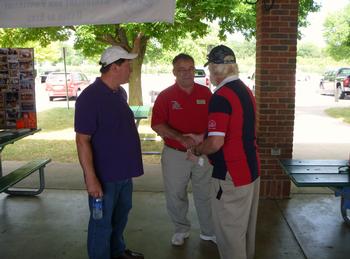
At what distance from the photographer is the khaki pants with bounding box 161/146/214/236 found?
3658mm

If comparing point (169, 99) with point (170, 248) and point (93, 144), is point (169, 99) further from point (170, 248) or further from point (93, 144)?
point (170, 248)

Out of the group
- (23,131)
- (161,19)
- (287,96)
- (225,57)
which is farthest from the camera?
(23,131)

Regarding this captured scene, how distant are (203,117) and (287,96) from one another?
5.33ft

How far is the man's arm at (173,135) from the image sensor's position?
3426 millimetres

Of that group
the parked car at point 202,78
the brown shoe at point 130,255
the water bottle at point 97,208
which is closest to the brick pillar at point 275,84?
the brown shoe at point 130,255

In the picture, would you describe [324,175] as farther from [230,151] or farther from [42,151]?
[42,151]

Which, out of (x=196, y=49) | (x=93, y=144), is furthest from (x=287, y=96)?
(x=196, y=49)

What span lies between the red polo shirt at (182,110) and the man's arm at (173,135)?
0.05m

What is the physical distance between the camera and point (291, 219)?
4465mm

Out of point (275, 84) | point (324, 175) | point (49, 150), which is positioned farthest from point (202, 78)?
point (324, 175)

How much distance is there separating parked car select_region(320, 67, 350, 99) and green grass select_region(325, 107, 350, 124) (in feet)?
9.97

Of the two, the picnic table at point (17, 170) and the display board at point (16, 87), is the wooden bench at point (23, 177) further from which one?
the display board at point (16, 87)

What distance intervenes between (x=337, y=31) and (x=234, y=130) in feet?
113

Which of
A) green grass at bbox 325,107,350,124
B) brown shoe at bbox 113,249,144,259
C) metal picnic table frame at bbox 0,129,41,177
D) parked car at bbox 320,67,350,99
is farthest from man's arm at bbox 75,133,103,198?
parked car at bbox 320,67,350,99
